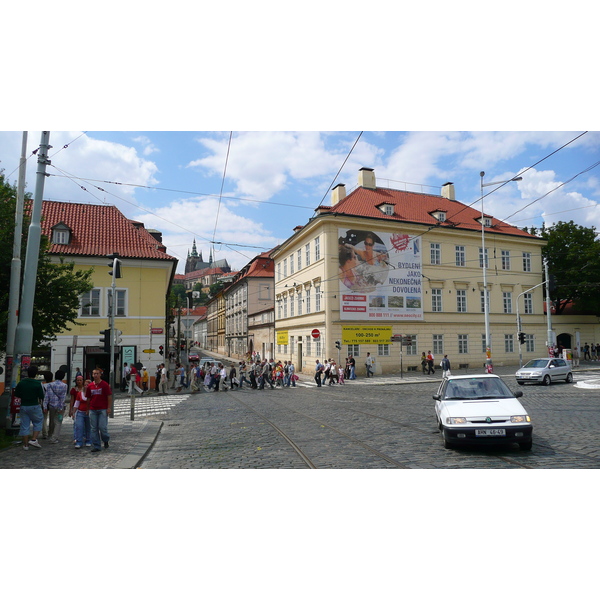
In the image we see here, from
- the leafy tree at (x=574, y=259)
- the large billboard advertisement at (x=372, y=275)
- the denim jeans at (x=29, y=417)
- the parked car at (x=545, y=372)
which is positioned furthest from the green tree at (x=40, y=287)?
the leafy tree at (x=574, y=259)

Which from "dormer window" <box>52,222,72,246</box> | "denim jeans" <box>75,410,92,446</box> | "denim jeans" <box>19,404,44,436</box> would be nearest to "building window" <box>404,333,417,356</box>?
"dormer window" <box>52,222,72,246</box>

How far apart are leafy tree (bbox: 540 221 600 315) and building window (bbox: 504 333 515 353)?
4.94 meters

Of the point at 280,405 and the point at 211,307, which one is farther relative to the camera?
the point at 211,307

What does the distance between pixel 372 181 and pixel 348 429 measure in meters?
30.6

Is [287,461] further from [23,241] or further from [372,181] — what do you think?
[372,181]

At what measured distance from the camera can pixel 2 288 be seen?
1306 centimetres

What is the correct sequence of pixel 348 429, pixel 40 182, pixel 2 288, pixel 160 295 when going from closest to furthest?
pixel 40 182 → pixel 348 429 → pixel 2 288 → pixel 160 295

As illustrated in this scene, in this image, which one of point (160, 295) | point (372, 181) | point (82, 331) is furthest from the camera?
point (372, 181)

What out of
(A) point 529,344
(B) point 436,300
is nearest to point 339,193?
(B) point 436,300

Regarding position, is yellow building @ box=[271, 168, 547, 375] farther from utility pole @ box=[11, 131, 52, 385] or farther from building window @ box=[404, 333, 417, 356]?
utility pole @ box=[11, 131, 52, 385]

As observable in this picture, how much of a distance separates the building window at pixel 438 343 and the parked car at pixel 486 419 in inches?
1127

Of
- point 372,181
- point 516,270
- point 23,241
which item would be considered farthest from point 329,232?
point 23,241

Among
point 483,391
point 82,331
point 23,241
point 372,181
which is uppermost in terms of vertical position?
point 372,181

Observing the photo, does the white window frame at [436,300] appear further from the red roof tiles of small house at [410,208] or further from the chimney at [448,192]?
the chimney at [448,192]
